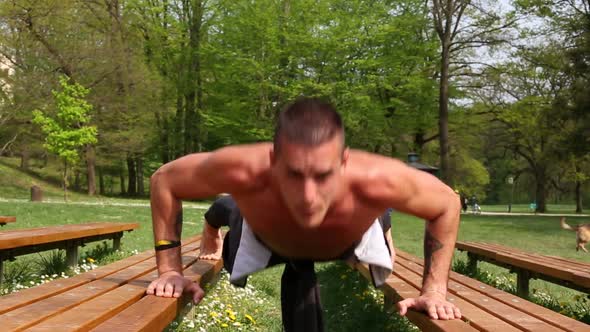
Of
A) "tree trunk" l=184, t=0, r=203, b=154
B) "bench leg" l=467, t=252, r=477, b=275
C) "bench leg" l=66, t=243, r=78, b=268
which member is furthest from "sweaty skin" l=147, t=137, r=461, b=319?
"tree trunk" l=184, t=0, r=203, b=154

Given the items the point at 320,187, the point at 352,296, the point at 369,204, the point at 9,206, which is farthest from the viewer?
the point at 9,206

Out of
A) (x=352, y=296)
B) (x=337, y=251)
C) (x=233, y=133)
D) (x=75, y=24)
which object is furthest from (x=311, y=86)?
(x=337, y=251)

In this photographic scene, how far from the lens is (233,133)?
30969 mm

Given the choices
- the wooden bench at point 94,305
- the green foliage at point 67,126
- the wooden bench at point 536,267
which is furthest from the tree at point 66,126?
the wooden bench at point 94,305

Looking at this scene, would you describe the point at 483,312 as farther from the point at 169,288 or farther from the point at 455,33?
the point at 455,33

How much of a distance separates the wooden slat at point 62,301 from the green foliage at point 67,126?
23.5m

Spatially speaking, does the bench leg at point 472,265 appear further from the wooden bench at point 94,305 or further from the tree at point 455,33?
the tree at point 455,33

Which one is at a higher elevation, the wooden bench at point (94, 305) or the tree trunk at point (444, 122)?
the tree trunk at point (444, 122)

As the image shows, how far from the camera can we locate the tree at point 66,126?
25656 mm

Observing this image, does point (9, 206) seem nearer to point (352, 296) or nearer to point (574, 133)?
point (352, 296)

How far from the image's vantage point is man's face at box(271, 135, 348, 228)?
6.99 ft

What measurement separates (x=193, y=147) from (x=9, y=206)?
66.3 ft

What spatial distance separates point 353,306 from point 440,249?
3063 mm

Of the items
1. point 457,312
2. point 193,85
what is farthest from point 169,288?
point 193,85
